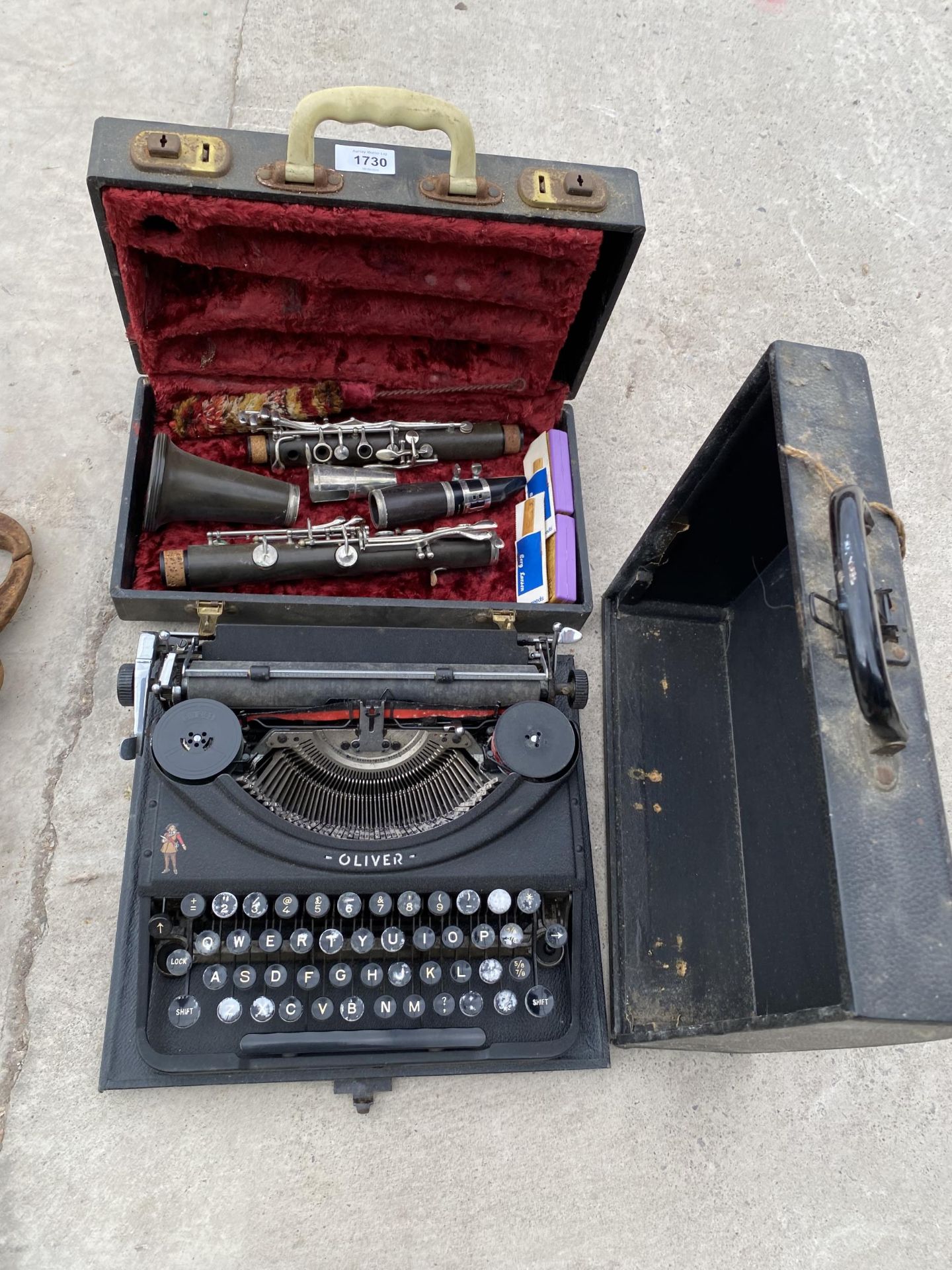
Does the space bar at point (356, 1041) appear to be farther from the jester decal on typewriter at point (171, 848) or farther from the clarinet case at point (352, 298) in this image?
the clarinet case at point (352, 298)

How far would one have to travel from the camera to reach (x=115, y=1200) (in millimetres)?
2244

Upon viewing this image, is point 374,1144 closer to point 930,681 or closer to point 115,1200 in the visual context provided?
point 115,1200

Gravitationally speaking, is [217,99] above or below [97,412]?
above

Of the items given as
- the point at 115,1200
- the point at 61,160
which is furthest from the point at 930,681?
the point at 61,160

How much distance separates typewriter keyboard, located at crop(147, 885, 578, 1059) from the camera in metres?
1.95

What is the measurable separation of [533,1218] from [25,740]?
1.95 meters

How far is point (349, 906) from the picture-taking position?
193 centimetres

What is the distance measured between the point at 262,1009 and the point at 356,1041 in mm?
222

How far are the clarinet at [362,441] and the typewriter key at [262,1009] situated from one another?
1.58 m

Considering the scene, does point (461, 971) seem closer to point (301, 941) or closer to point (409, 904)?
point (409, 904)

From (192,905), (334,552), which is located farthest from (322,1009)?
(334,552)

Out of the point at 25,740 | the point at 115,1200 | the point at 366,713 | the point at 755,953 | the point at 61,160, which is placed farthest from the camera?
the point at 61,160

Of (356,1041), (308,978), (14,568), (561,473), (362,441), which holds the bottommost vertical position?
(356,1041)

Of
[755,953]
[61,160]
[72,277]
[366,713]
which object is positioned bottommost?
[755,953]
